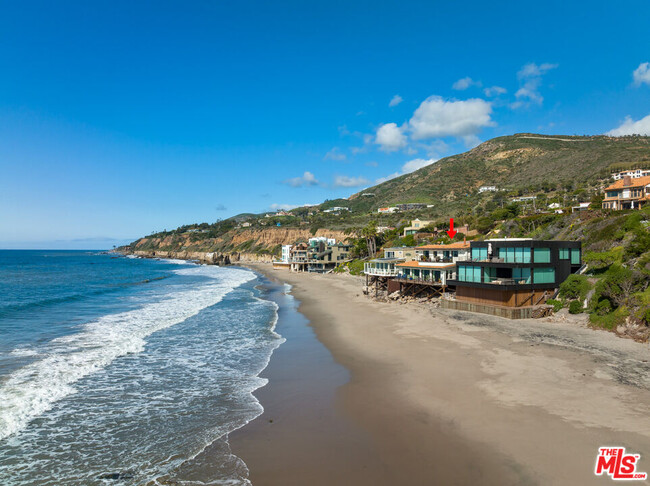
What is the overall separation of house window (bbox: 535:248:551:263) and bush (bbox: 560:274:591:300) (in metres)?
2.00

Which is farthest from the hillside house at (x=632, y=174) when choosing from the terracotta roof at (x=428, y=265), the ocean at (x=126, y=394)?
the ocean at (x=126, y=394)

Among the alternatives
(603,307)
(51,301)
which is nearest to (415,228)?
(603,307)

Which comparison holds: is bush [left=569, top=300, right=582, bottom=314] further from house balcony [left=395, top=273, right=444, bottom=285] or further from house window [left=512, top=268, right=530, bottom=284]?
house balcony [left=395, top=273, right=444, bottom=285]

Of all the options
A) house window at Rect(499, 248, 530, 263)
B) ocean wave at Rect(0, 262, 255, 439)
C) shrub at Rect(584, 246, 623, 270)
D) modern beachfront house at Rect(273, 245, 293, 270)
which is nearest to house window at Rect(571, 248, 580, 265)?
shrub at Rect(584, 246, 623, 270)

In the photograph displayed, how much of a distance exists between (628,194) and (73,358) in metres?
58.6

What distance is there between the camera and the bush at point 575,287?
26722 millimetres

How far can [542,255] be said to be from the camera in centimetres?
2942

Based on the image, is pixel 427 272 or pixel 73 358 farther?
pixel 427 272

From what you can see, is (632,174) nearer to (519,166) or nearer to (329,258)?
(329,258)

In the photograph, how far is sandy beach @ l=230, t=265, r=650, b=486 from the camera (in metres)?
10.1

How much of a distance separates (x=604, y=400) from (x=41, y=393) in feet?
70.1

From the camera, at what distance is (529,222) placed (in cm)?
5272

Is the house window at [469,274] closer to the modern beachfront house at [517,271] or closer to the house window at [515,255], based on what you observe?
the modern beachfront house at [517,271]

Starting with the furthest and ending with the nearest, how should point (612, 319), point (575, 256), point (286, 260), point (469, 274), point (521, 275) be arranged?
point (286, 260) → point (575, 256) → point (469, 274) → point (521, 275) → point (612, 319)
